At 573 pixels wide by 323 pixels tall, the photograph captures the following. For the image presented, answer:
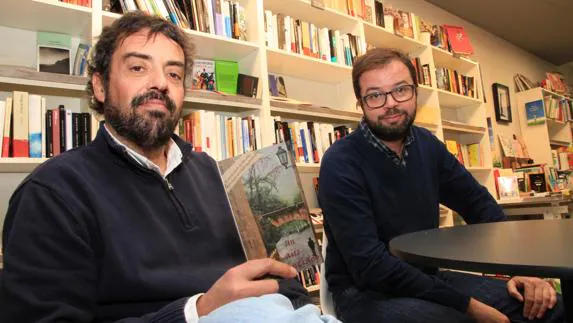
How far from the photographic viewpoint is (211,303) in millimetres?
734

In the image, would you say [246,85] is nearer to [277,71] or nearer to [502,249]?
[277,71]

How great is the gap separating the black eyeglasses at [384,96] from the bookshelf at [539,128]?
4.17 meters

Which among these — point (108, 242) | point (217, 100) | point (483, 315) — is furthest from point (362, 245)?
point (217, 100)

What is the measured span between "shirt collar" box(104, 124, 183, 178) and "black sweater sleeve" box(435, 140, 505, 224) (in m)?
1.09

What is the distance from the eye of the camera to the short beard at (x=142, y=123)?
1.04 metres

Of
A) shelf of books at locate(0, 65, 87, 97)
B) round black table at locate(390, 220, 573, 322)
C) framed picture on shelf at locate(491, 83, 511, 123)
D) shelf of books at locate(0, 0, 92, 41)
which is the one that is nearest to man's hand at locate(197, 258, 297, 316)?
round black table at locate(390, 220, 573, 322)

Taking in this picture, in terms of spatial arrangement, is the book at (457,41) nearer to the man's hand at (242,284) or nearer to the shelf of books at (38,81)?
the shelf of books at (38,81)

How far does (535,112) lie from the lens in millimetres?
4828

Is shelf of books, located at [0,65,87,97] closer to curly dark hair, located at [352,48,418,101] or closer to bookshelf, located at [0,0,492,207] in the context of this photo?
bookshelf, located at [0,0,492,207]

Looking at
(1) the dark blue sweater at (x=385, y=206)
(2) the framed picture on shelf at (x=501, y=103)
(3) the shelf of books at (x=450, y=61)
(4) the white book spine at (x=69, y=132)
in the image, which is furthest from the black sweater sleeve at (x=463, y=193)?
(2) the framed picture on shelf at (x=501, y=103)

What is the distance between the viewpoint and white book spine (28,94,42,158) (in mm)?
1478

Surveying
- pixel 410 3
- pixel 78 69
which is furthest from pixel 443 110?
pixel 78 69

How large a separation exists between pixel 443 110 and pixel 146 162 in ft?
12.2

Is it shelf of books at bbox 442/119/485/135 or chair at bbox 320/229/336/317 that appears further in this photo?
shelf of books at bbox 442/119/485/135
